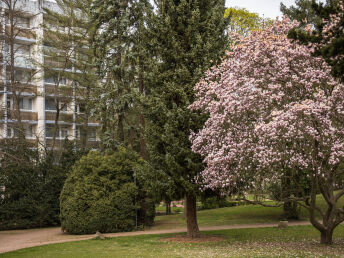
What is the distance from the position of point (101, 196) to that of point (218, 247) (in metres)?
9.14

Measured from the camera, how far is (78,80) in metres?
31.6

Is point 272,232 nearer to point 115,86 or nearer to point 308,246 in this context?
point 308,246

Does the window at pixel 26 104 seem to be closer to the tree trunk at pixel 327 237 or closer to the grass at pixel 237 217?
the grass at pixel 237 217

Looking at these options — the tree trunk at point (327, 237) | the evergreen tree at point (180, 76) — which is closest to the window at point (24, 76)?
the evergreen tree at point (180, 76)

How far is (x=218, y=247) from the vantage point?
1578 centimetres

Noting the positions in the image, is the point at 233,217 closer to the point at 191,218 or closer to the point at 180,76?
the point at 191,218

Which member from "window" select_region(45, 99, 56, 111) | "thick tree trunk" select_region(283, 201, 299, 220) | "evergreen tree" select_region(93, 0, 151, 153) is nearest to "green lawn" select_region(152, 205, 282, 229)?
"thick tree trunk" select_region(283, 201, 299, 220)

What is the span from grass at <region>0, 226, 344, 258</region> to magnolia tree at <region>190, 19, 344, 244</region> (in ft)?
5.31

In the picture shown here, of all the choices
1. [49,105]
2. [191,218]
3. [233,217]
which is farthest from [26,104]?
[191,218]

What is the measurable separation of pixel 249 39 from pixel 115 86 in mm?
12227

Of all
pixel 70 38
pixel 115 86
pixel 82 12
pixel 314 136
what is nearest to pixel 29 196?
pixel 115 86

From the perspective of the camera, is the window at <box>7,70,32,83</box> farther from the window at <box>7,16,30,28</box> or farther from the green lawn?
the green lawn

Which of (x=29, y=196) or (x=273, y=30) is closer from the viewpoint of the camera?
(x=273, y=30)

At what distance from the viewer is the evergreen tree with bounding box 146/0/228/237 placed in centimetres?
1806
